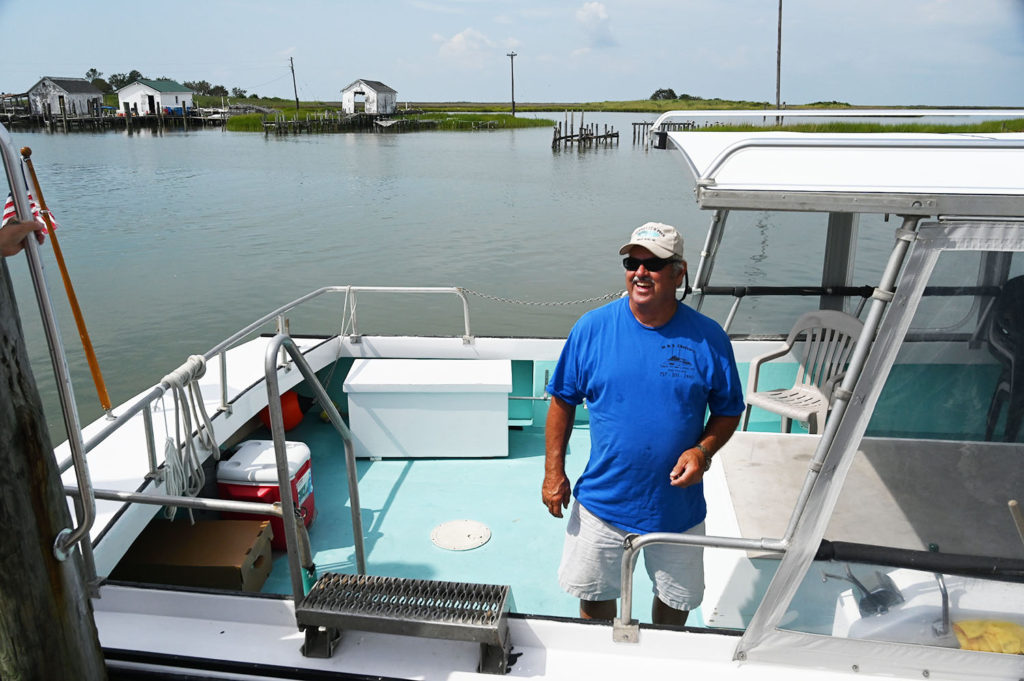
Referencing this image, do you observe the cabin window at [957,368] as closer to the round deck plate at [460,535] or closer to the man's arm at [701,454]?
the man's arm at [701,454]

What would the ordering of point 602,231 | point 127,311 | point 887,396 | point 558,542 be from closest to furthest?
point 887,396 → point 558,542 → point 127,311 → point 602,231

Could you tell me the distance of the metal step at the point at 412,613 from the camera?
2069 millimetres

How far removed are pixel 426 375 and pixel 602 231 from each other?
16722 mm

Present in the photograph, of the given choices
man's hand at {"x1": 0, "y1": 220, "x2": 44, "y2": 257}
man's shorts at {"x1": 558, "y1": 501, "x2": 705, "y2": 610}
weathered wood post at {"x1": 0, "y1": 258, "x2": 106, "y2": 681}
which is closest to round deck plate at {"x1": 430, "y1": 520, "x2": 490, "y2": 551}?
man's shorts at {"x1": 558, "y1": 501, "x2": 705, "y2": 610}

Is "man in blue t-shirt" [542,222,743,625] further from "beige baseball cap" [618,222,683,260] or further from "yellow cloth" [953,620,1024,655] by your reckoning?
"yellow cloth" [953,620,1024,655]

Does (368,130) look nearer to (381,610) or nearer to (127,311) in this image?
(127,311)

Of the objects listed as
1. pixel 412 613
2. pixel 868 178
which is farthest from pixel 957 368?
pixel 412 613

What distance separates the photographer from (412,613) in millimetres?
2133

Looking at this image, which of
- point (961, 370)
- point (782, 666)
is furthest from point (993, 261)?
point (782, 666)

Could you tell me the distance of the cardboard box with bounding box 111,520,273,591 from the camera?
124 inches

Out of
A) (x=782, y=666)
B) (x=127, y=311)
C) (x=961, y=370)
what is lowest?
(x=127, y=311)

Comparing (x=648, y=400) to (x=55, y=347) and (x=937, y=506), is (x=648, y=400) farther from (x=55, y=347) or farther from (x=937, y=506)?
(x=55, y=347)

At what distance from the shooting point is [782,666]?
6.84ft

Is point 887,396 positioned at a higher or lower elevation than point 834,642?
higher
